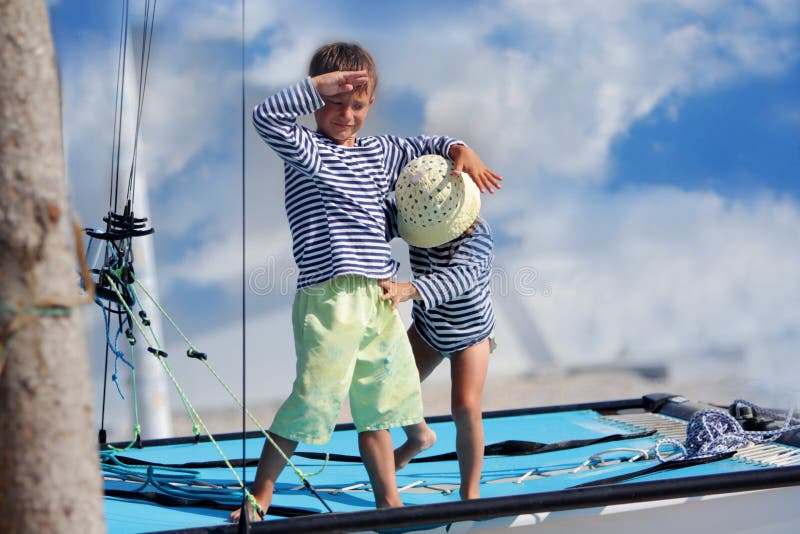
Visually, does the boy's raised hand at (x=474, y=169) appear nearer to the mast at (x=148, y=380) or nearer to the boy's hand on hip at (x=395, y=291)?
the boy's hand on hip at (x=395, y=291)

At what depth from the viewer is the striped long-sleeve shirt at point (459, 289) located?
5.64 feet

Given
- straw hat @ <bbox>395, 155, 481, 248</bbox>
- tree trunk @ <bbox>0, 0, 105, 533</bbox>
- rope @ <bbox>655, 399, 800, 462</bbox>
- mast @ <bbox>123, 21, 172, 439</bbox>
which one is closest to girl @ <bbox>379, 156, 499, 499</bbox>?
straw hat @ <bbox>395, 155, 481, 248</bbox>

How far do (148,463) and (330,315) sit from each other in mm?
863

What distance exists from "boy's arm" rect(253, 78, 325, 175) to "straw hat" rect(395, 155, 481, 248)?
0.73 ft

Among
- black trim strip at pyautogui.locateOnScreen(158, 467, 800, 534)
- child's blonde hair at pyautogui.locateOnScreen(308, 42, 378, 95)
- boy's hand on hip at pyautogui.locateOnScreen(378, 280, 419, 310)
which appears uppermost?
child's blonde hair at pyautogui.locateOnScreen(308, 42, 378, 95)

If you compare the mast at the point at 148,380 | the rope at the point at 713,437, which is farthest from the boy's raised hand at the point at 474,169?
the mast at the point at 148,380

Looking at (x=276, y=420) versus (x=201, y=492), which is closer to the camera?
(x=276, y=420)

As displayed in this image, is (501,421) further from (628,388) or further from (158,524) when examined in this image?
(628,388)

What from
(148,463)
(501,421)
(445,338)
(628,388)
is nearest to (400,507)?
(445,338)

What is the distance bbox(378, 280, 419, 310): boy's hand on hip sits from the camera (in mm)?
1610

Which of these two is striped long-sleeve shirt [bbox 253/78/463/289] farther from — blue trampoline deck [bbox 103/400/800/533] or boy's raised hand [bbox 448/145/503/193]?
blue trampoline deck [bbox 103/400/800/533]

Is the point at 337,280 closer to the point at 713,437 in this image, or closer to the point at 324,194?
the point at 324,194

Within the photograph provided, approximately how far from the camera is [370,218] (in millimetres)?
1619

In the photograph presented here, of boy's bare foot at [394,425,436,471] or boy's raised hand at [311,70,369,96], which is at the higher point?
boy's raised hand at [311,70,369,96]
